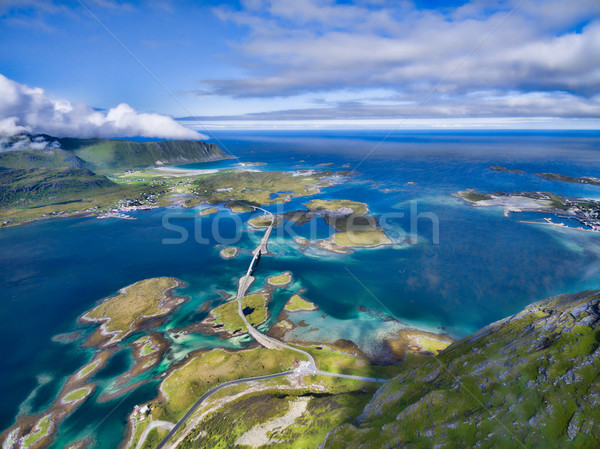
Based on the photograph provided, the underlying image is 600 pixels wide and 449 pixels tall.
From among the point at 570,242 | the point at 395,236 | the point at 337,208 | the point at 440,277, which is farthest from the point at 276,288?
the point at 570,242

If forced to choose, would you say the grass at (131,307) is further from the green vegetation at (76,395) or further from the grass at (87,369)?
the green vegetation at (76,395)

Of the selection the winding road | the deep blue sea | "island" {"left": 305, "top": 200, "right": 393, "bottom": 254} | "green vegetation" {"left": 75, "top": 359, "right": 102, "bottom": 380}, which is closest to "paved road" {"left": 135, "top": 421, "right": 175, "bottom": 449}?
the winding road

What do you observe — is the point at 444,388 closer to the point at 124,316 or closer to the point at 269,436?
the point at 269,436

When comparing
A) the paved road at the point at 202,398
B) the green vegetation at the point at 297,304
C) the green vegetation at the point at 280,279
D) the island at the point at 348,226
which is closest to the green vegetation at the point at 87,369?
Result: the paved road at the point at 202,398

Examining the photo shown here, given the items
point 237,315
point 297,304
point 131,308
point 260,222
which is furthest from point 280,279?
point 260,222
